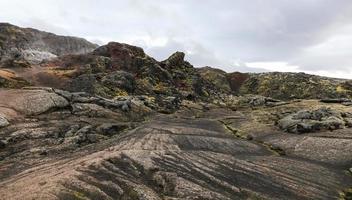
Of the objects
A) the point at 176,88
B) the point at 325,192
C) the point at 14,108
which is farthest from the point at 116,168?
the point at 176,88

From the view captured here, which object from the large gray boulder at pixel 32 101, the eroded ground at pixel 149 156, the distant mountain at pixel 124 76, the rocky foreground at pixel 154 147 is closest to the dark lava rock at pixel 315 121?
the rocky foreground at pixel 154 147

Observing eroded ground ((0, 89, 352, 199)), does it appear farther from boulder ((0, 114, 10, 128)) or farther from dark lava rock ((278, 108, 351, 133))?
dark lava rock ((278, 108, 351, 133))

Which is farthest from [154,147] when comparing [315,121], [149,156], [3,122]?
[315,121]

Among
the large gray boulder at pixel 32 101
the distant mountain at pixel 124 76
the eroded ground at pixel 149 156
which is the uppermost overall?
the distant mountain at pixel 124 76

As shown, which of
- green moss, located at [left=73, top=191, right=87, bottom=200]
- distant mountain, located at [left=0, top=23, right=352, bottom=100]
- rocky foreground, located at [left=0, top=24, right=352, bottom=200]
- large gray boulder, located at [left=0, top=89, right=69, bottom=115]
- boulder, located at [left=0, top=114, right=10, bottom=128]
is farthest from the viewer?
distant mountain, located at [left=0, top=23, right=352, bottom=100]

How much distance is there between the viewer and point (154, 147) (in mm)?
51250

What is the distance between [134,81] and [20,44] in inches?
3451

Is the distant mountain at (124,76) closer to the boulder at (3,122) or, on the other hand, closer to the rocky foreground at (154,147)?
the rocky foreground at (154,147)

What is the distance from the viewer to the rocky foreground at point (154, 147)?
3919 cm

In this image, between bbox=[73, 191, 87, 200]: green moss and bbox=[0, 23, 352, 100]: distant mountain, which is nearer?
bbox=[73, 191, 87, 200]: green moss

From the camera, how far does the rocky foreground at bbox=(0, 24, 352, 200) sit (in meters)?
39.2

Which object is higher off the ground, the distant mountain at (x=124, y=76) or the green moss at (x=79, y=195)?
the distant mountain at (x=124, y=76)

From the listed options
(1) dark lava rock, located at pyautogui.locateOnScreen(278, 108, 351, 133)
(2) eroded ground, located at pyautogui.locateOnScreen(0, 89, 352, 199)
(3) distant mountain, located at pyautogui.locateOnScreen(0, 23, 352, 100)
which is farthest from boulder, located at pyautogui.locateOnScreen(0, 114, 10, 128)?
(1) dark lava rock, located at pyautogui.locateOnScreen(278, 108, 351, 133)

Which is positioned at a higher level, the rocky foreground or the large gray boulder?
the large gray boulder
